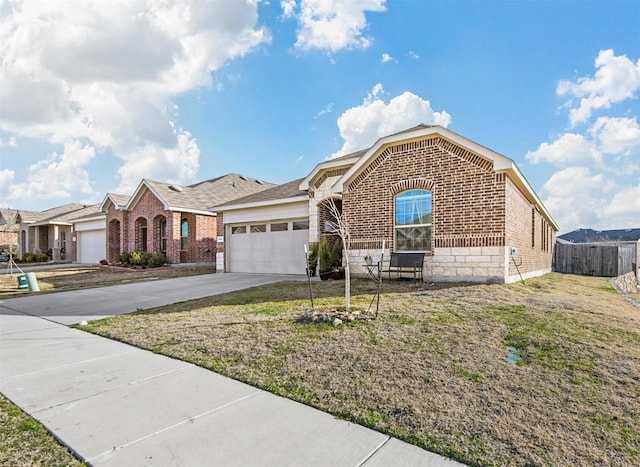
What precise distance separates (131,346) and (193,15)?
9253 mm

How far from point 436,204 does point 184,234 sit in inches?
593

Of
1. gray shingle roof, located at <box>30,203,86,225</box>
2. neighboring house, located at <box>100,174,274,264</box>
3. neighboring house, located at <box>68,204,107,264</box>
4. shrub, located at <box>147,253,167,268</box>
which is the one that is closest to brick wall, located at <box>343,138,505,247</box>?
neighboring house, located at <box>100,174,274,264</box>

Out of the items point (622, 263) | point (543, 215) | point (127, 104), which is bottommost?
point (622, 263)

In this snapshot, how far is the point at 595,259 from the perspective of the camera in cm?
1994

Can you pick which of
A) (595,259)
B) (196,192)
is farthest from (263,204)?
(595,259)

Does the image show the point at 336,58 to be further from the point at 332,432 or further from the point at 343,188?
the point at 332,432

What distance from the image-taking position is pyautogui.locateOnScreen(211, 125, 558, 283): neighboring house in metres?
9.14

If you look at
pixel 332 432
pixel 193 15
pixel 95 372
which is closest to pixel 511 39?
pixel 193 15

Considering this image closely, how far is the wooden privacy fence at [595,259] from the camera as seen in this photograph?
1916 centimetres

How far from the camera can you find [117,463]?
7.36 ft

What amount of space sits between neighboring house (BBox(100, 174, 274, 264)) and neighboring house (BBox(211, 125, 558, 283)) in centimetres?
860

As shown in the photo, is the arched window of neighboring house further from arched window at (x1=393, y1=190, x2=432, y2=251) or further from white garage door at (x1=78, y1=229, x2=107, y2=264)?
arched window at (x1=393, y1=190, x2=432, y2=251)

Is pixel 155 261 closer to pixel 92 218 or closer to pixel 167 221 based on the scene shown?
pixel 167 221

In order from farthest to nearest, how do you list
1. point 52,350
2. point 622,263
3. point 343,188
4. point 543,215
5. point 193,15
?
point 622,263
point 543,215
point 343,188
point 193,15
point 52,350
